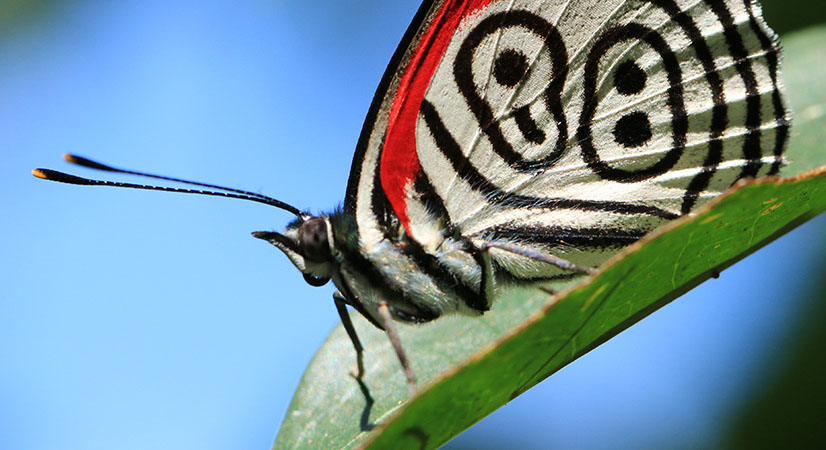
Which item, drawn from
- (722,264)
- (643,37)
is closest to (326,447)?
(722,264)

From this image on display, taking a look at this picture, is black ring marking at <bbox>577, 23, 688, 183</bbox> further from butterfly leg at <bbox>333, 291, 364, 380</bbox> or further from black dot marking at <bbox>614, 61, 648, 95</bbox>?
butterfly leg at <bbox>333, 291, 364, 380</bbox>

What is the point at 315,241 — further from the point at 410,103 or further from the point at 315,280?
the point at 410,103

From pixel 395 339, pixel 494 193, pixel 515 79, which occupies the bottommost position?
pixel 395 339

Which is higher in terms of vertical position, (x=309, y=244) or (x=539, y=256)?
(x=309, y=244)

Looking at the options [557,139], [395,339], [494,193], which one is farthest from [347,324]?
[557,139]

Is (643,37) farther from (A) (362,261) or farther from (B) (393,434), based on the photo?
(B) (393,434)

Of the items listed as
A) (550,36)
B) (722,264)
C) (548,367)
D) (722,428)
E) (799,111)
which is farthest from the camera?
(722,428)

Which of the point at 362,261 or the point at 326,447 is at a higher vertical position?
the point at 362,261
